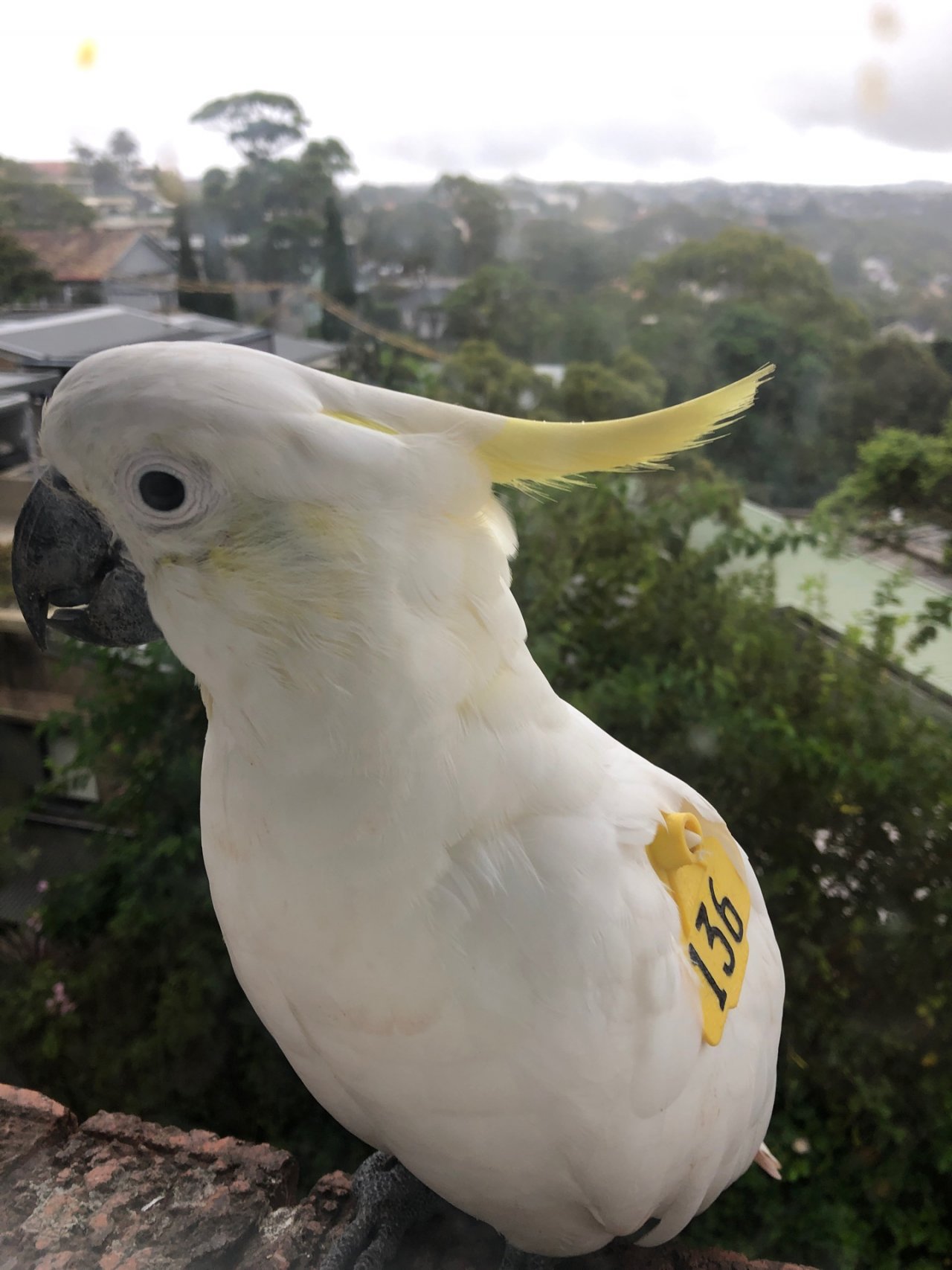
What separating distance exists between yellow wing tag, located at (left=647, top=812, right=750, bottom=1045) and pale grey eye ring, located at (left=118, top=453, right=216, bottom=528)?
46 centimetres

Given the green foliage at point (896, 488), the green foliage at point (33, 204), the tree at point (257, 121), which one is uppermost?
the tree at point (257, 121)

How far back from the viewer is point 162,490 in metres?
0.54

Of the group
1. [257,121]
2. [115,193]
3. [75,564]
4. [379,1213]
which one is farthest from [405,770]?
[257,121]

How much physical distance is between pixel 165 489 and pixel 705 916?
563mm

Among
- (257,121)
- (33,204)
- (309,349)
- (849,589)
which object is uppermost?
(257,121)

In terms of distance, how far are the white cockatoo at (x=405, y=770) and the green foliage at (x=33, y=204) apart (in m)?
1.22

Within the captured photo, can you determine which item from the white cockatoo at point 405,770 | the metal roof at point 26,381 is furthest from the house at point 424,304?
the white cockatoo at point 405,770

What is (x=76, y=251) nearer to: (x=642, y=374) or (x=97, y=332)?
(x=97, y=332)

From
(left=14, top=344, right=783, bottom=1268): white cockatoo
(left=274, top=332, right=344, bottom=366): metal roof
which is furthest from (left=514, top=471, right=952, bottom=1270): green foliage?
(left=14, top=344, right=783, bottom=1268): white cockatoo

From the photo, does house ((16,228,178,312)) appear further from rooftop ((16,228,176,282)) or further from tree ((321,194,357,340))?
tree ((321,194,357,340))

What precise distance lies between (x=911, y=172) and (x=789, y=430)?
1.64 ft

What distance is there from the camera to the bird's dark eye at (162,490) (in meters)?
0.54

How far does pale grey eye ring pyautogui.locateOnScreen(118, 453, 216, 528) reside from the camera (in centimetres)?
53

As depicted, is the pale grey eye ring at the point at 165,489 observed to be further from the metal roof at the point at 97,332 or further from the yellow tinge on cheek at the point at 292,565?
the metal roof at the point at 97,332
